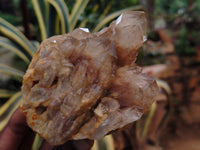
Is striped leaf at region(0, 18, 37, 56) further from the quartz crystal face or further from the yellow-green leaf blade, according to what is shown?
the quartz crystal face

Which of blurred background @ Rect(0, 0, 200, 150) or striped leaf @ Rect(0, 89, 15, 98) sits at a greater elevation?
striped leaf @ Rect(0, 89, 15, 98)

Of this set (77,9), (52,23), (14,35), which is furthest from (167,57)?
(14,35)

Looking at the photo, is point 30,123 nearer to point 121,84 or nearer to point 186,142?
point 121,84

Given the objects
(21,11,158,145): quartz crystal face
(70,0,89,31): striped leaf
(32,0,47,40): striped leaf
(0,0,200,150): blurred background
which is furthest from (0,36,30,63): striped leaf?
(21,11,158,145): quartz crystal face

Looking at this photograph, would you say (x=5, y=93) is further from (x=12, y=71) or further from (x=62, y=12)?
(x=62, y=12)

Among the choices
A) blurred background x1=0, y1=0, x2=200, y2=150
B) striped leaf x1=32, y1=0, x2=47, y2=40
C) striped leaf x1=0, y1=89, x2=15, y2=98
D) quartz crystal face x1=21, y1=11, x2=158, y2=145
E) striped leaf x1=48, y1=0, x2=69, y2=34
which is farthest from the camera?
blurred background x1=0, y1=0, x2=200, y2=150

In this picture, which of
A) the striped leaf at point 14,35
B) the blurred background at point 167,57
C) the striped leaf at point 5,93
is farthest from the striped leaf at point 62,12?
the striped leaf at point 5,93
